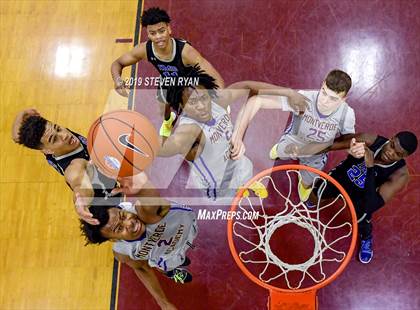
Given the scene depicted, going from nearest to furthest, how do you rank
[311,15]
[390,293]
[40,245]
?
[390,293] → [40,245] → [311,15]

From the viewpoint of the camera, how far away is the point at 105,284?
397cm

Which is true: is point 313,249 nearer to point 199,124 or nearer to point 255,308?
point 255,308

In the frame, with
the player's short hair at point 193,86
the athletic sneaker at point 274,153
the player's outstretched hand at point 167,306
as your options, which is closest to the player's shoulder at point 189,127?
the player's short hair at point 193,86

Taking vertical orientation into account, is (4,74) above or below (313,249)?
above

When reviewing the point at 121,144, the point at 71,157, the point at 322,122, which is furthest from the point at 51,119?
the point at 322,122

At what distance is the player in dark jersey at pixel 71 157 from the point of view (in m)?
3.26

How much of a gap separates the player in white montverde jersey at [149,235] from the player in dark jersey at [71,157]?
0.52 feet

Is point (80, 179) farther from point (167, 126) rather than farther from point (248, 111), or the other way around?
point (248, 111)

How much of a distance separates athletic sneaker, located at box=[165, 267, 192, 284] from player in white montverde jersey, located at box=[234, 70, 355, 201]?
1068 mm

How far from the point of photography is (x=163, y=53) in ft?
12.6

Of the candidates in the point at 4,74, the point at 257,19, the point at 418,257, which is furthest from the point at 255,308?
the point at 4,74

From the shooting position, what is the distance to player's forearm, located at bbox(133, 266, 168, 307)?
3.54 meters

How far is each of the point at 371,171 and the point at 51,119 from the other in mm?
2826

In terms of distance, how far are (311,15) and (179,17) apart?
4.13 feet
